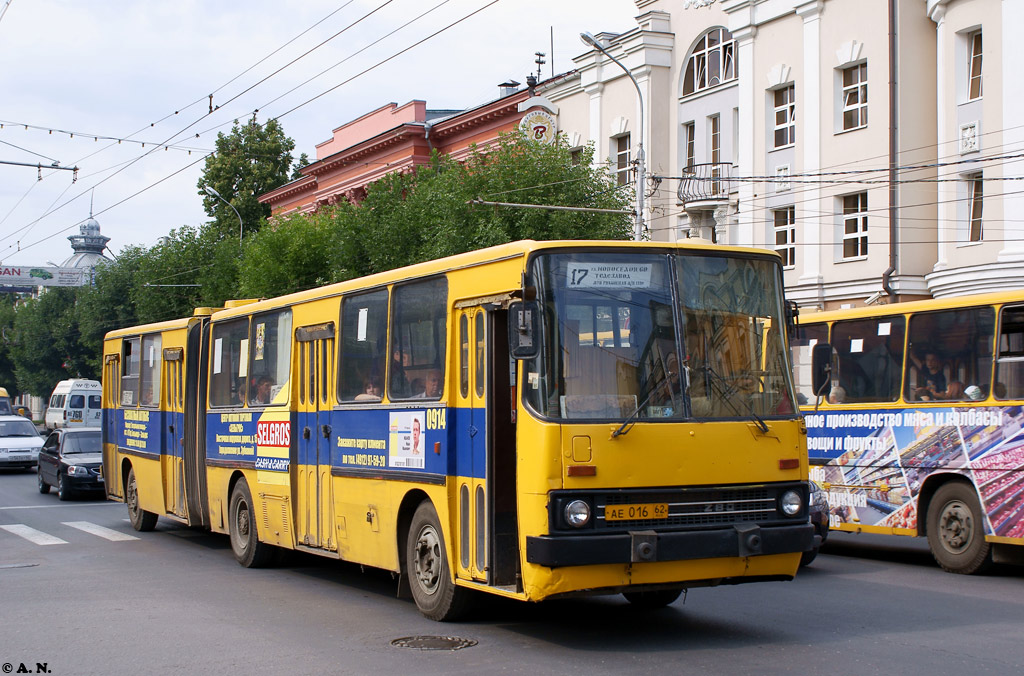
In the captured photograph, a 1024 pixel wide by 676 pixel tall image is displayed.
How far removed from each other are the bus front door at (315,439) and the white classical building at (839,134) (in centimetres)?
1837

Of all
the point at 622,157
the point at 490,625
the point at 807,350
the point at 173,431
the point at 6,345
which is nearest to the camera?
the point at 490,625

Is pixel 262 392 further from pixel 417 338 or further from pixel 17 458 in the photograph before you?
pixel 17 458

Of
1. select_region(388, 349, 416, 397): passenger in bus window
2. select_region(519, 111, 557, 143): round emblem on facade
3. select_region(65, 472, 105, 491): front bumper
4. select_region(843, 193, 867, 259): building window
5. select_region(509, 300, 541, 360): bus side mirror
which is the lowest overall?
select_region(65, 472, 105, 491): front bumper

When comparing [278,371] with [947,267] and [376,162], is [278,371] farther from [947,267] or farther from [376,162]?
[376,162]

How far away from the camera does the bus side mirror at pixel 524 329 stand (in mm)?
8211

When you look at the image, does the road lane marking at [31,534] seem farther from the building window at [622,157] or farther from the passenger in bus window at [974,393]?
the building window at [622,157]

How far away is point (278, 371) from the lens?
13.4 m

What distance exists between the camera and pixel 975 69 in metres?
27.4

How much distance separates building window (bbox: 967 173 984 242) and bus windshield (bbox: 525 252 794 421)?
20.3 meters

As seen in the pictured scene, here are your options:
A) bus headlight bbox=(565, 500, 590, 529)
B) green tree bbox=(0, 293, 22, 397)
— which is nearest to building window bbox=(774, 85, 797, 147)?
bus headlight bbox=(565, 500, 590, 529)

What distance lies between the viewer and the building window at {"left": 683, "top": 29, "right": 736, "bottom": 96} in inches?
1389

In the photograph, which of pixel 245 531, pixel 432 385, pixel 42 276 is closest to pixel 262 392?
pixel 245 531

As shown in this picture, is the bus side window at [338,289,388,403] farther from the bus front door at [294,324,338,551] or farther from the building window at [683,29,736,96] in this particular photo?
the building window at [683,29,736,96]

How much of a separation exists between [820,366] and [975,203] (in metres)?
18.4
